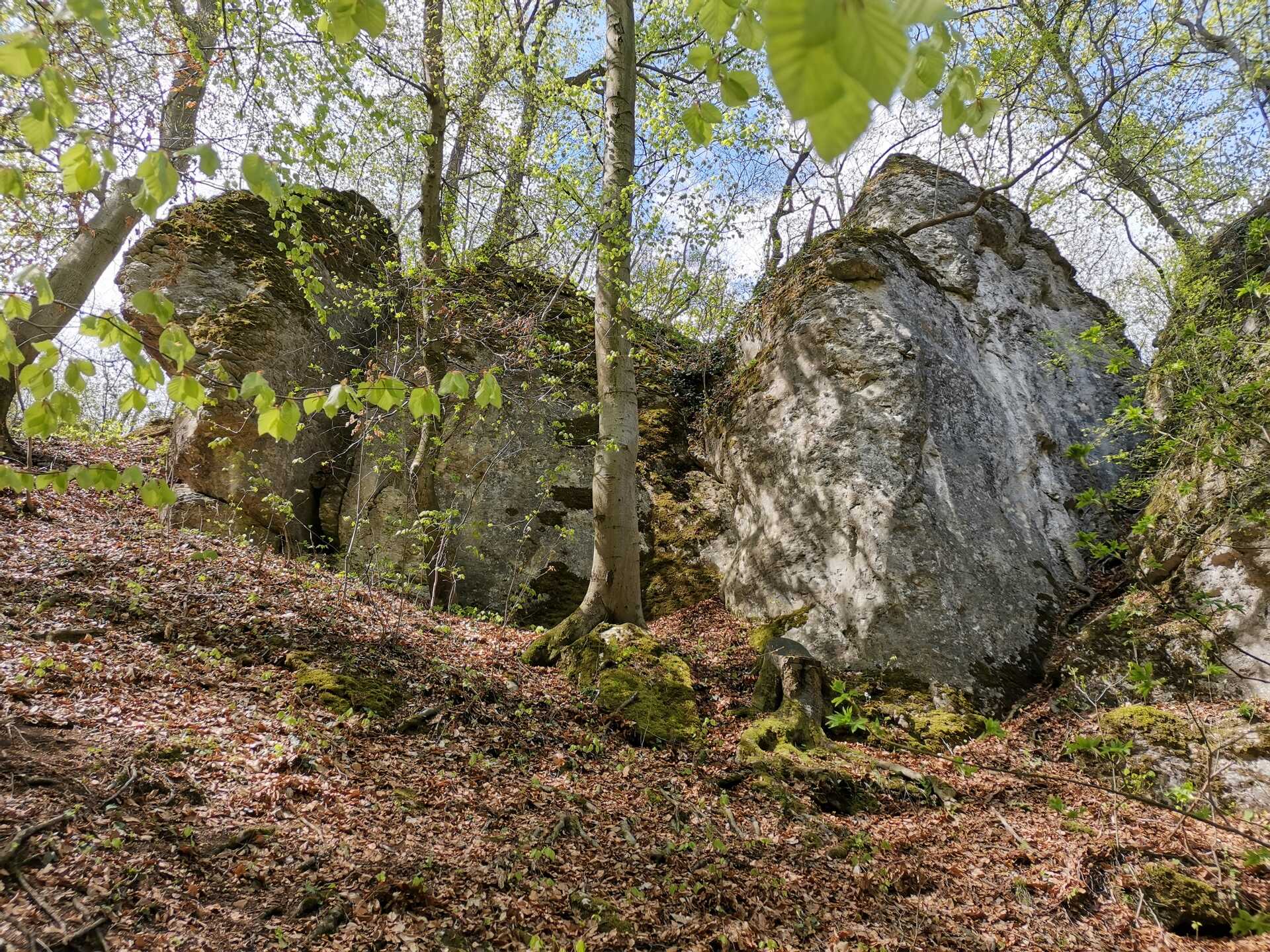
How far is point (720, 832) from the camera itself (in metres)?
3.87

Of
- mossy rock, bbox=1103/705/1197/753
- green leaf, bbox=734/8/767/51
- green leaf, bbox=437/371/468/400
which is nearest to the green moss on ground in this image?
mossy rock, bbox=1103/705/1197/753

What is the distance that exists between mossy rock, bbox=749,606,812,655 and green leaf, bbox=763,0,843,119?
260 inches

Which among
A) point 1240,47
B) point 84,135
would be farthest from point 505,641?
point 1240,47

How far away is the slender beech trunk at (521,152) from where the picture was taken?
8.86 m

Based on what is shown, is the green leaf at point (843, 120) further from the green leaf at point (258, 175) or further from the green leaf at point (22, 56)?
the green leaf at point (22, 56)

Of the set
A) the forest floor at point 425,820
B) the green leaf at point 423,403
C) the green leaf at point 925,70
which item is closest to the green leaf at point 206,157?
the green leaf at point 423,403

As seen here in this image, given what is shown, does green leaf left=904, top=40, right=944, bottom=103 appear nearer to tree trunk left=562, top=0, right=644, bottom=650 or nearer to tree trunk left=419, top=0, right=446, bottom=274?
tree trunk left=562, top=0, right=644, bottom=650

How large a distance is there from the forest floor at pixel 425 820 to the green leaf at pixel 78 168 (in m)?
2.52

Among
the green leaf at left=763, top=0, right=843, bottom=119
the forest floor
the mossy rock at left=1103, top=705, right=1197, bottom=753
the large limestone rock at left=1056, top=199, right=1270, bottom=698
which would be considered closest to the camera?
the green leaf at left=763, top=0, right=843, bottom=119

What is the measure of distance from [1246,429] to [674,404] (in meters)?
8.06

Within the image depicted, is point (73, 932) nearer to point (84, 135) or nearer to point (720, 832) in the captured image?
point (84, 135)

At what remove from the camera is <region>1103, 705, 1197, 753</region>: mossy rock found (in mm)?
4484

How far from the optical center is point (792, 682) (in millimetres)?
5680

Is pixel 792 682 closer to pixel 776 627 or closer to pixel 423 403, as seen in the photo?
pixel 776 627
